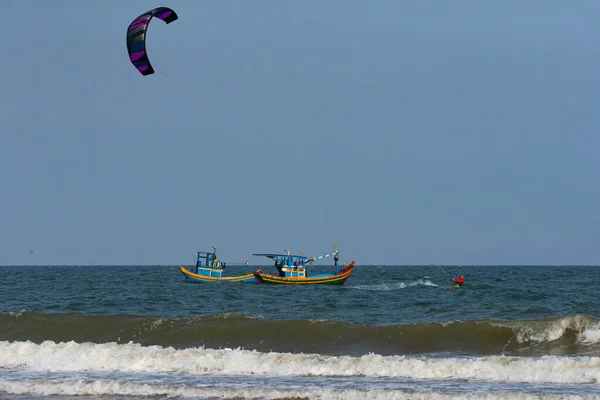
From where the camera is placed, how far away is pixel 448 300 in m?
32.6

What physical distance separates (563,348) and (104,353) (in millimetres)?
9819

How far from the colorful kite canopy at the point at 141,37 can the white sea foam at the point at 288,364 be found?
7.99 metres

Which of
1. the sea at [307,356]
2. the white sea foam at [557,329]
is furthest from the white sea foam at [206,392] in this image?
the white sea foam at [557,329]

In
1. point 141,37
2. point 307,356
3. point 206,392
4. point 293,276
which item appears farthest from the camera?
point 293,276

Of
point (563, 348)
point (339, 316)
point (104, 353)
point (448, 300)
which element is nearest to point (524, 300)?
point (448, 300)

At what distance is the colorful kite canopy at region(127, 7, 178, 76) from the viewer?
2139 cm

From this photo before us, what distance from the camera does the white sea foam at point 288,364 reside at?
13672 mm

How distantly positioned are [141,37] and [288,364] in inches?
432

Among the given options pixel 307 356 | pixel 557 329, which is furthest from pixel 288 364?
pixel 557 329

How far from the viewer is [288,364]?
48.7 ft

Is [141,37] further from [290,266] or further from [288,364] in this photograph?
[290,266]

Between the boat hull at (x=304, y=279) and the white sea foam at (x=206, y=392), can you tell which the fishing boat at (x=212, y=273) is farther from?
the white sea foam at (x=206, y=392)

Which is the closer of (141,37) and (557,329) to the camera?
(557,329)

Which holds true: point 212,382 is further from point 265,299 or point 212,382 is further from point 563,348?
point 265,299
